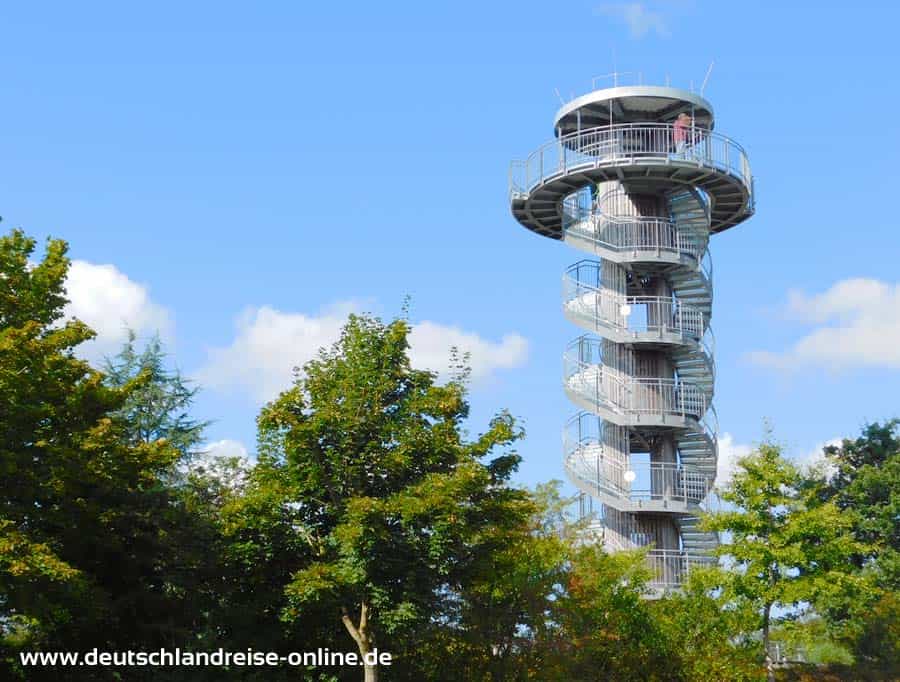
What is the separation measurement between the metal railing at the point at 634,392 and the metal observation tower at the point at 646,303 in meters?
0.03

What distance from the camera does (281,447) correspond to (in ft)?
91.7

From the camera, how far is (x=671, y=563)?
40.7m

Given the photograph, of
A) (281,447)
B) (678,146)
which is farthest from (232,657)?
(678,146)

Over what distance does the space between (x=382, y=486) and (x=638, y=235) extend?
1796 cm

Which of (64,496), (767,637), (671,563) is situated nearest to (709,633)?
(767,637)

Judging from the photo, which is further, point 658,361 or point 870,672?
point 658,361

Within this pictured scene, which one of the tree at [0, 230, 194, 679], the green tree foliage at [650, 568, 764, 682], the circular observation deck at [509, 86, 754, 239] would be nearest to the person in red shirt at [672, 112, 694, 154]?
the circular observation deck at [509, 86, 754, 239]

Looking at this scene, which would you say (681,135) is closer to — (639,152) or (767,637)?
(639,152)

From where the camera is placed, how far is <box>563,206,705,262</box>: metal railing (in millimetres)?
42062

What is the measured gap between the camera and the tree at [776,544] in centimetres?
3144

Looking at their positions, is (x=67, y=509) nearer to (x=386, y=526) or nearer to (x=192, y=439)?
(x=386, y=526)

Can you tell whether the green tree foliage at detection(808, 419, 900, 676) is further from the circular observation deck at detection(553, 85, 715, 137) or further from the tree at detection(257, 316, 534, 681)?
the tree at detection(257, 316, 534, 681)

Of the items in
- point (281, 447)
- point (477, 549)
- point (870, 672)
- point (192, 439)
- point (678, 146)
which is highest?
point (678, 146)

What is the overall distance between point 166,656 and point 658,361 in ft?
65.8
